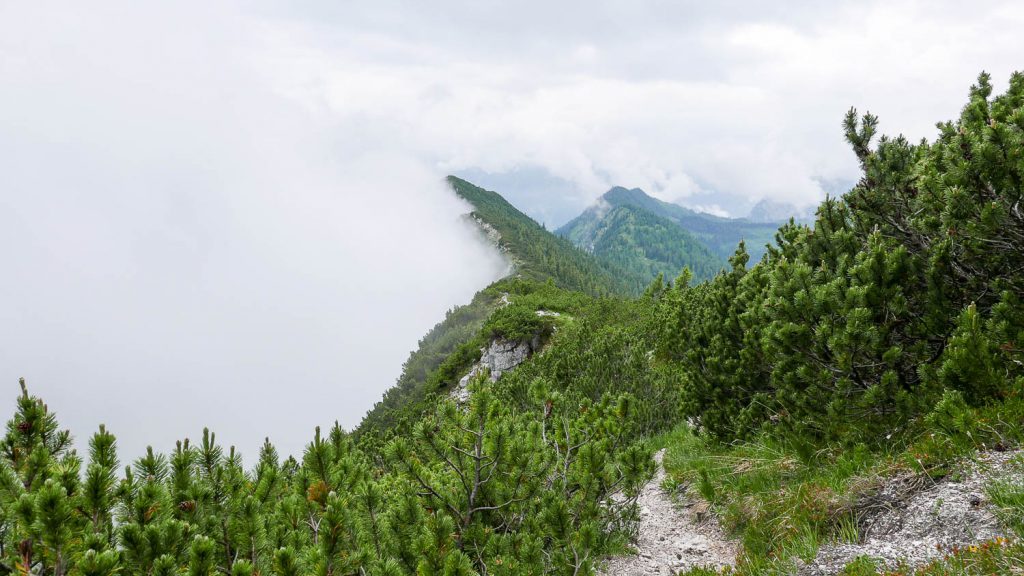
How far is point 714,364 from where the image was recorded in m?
7.53

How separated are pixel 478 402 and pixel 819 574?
2.63 metres

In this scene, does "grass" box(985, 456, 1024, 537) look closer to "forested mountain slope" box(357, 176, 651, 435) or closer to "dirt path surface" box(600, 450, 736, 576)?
"dirt path surface" box(600, 450, 736, 576)

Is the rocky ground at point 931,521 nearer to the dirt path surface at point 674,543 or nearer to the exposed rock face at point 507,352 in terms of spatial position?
the dirt path surface at point 674,543

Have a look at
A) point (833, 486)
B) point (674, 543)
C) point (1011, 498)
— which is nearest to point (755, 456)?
point (674, 543)

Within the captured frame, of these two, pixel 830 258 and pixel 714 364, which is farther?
pixel 714 364

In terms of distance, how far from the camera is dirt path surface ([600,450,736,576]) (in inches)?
203

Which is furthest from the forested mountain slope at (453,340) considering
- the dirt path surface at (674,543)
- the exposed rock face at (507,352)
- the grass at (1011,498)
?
the grass at (1011,498)

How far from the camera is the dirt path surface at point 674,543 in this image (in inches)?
203

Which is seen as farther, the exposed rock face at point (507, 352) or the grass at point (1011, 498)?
the exposed rock face at point (507, 352)

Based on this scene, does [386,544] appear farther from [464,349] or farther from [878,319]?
[464,349]

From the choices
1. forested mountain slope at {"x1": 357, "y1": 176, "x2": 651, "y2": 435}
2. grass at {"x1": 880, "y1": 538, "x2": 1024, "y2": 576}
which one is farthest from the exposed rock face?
grass at {"x1": 880, "y1": 538, "x2": 1024, "y2": 576}

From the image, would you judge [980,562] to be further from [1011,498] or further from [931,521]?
[931,521]

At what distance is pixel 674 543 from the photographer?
18.9 feet

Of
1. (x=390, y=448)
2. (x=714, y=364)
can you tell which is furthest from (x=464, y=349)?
(x=390, y=448)
